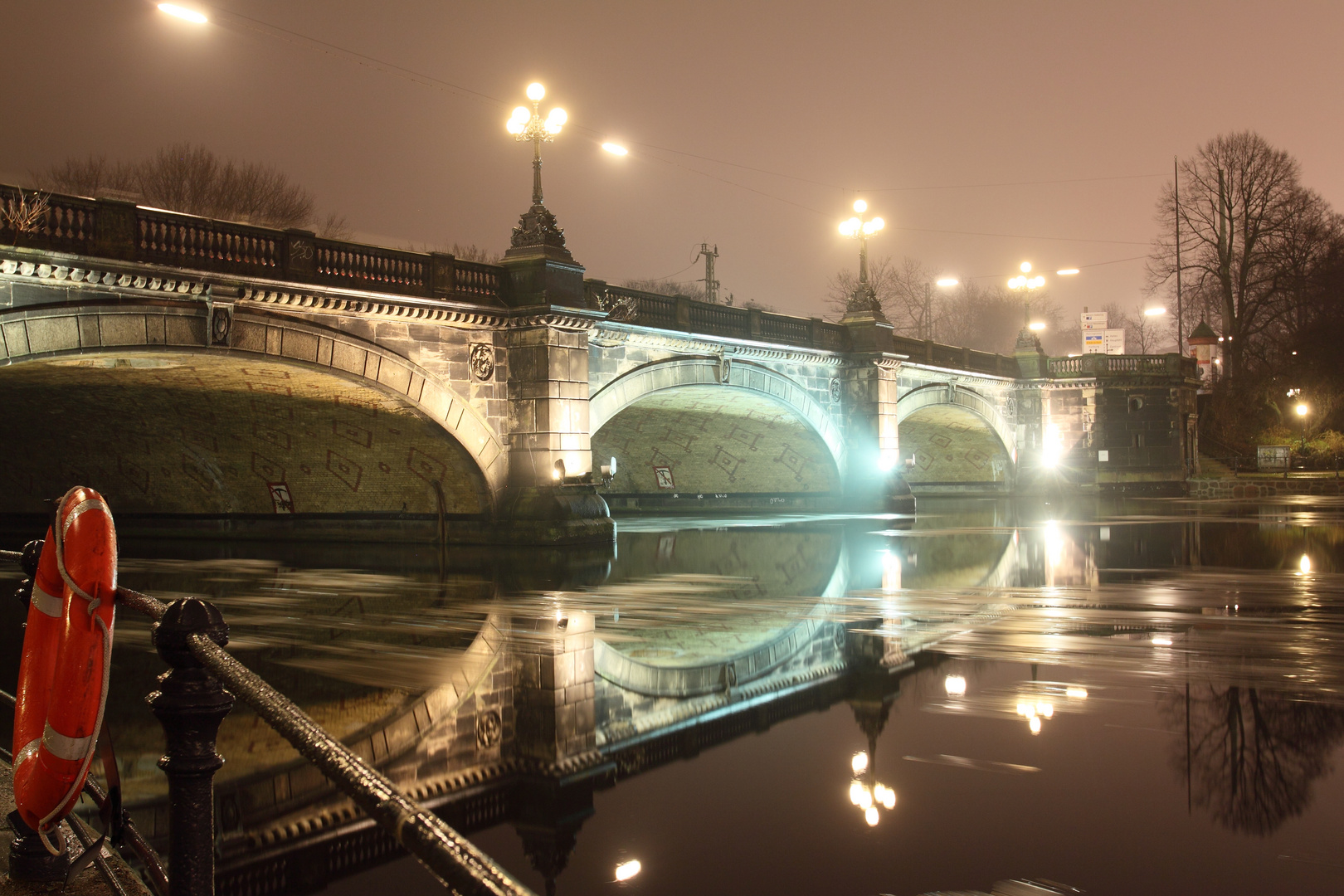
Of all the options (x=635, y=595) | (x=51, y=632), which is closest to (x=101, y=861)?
(x=51, y=632)

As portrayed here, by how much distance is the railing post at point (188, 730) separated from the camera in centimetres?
226

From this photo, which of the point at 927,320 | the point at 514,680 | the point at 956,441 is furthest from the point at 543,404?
the point at 927,320

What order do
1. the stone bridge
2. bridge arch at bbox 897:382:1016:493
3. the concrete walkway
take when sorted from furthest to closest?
1. bridge arch at bbox 897:382:1016:493
2. the stone bridge
3. the concrete walkway

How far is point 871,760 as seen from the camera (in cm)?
558

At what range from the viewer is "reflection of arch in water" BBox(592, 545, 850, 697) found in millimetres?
7469

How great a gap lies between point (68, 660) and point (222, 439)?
2084 centimetres

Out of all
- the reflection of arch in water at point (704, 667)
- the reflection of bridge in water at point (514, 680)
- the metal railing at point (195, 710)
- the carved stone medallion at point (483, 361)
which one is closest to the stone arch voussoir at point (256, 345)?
the carved stone medallion at point (483, 361)

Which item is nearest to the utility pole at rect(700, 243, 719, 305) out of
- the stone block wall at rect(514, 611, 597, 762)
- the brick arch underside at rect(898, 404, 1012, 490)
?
the brick arch underside at rect(898, 404, 1012, 490)

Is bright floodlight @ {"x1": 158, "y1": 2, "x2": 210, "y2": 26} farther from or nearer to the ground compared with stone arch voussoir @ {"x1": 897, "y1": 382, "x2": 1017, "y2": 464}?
farther from the ground

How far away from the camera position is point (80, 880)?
316 centimetres

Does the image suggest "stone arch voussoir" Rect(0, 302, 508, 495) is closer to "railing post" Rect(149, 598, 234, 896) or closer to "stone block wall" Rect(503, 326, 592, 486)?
"stone block wall" Rect(503, 326, 592, 486)

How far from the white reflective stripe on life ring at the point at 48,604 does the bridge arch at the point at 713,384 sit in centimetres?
1786

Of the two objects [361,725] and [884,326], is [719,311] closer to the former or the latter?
[884,326]

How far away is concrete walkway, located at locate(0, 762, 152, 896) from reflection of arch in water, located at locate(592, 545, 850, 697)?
415cm
